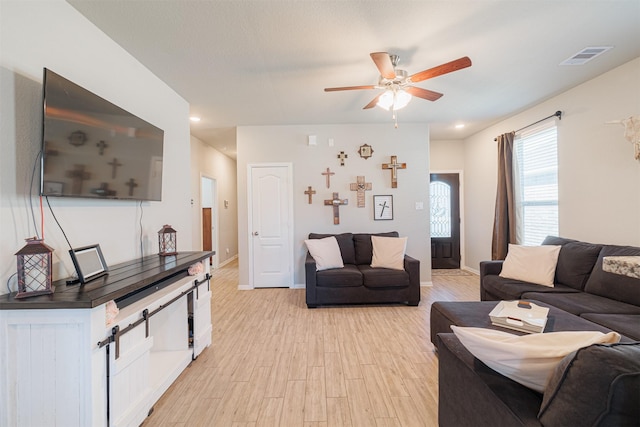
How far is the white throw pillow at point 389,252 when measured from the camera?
346 centimetres

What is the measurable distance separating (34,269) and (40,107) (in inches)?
35.6

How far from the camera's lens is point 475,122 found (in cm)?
419

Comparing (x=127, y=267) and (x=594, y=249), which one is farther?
(x=594, y=249)

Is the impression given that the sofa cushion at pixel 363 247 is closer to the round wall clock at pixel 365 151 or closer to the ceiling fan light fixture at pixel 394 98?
the round wall clock at pixel 365 151

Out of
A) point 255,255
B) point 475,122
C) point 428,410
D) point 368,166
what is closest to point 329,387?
point 428,410

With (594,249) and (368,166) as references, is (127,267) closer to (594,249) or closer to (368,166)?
(368,166)

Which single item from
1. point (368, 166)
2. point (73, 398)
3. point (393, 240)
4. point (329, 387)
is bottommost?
point (329, 387)

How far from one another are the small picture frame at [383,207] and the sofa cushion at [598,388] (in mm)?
3441

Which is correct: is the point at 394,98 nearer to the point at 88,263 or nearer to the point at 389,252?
the point at 389,252

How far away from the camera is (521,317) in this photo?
65.1 inches

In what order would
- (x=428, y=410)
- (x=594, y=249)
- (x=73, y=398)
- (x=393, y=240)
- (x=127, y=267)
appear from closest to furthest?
(x=73, y=398) < (x=428, y=410) < (x=127, y=267) < (x=594, y=249) < (x=393, y=240)

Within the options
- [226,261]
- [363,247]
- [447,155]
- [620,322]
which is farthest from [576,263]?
[226,261]

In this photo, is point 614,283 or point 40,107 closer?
point 40,107

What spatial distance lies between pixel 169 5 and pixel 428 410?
313 cm
